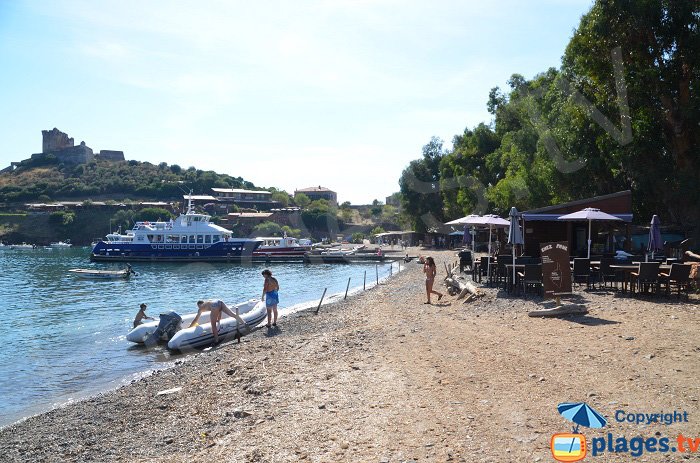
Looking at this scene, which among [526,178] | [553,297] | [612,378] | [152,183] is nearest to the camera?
[612,378]

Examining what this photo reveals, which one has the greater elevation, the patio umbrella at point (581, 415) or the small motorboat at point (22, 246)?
the patio umbrella at point (581, 415)

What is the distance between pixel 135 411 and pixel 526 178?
32643 mm

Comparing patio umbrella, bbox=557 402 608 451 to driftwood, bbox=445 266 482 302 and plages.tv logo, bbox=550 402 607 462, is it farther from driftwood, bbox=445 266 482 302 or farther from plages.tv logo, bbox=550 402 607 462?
driftwood, bbox=445 266 482 302

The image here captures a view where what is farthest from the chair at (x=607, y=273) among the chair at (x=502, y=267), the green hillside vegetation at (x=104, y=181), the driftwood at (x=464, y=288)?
the green hillside vegetation at (x=104, y=181)

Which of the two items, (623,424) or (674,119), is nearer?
(623,424)

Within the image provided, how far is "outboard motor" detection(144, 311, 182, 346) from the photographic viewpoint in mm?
16062

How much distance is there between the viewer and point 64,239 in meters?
128

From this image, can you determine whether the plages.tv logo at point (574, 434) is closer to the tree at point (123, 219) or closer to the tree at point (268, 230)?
the tree at point (268, 230)

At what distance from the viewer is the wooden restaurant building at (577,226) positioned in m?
21.8

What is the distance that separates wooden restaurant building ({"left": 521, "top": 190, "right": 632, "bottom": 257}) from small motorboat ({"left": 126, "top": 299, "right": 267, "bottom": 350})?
11.6 meters

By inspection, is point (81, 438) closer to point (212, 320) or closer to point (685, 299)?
point (212, 320)

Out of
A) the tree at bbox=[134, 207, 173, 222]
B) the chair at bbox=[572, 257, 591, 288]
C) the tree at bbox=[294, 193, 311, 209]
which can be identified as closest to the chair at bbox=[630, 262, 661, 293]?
the chair at bbox=[572, 257, 591, 288]

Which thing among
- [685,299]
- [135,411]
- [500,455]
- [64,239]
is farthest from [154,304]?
[64,239]

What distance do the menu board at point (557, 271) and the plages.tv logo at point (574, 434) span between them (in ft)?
22.4
